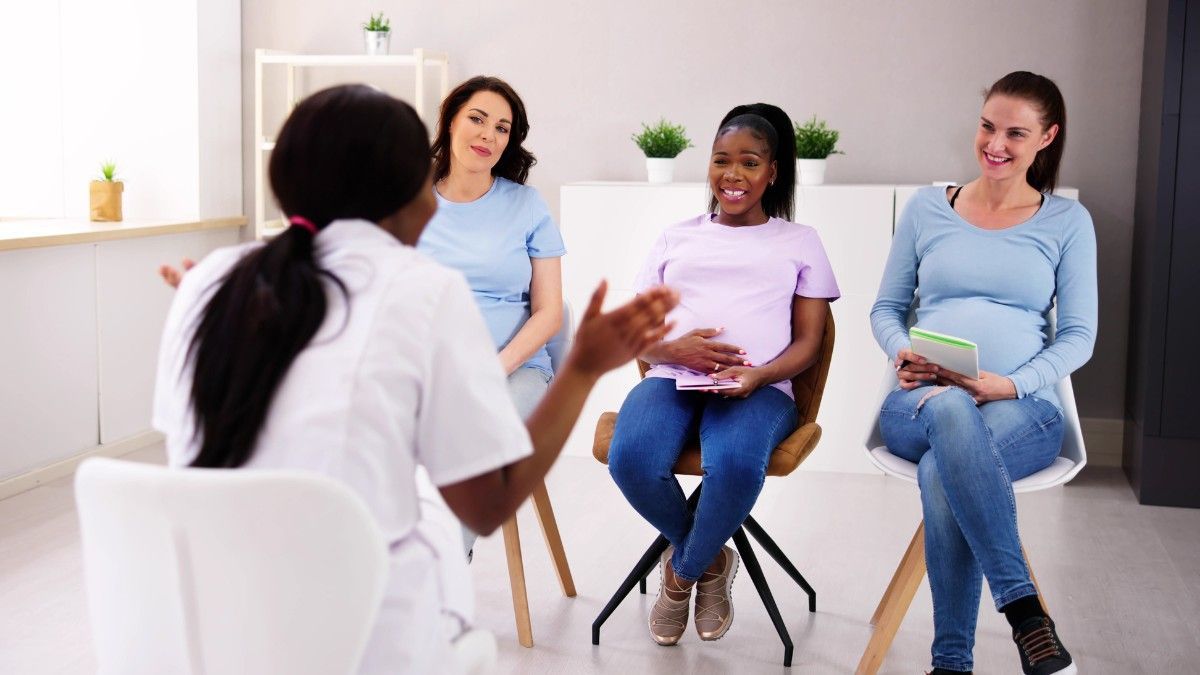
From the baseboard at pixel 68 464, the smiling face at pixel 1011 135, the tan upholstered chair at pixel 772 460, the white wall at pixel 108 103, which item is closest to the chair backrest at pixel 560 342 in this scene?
the tan upholstered chair at pixel 772 460

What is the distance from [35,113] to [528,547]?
8.88 ft

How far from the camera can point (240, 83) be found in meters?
5.03

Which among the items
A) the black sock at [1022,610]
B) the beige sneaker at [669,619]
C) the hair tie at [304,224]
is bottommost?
the beige sneaker at [669,619]

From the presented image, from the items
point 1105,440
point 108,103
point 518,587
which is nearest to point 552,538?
point 518,587

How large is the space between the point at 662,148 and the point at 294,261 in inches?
132

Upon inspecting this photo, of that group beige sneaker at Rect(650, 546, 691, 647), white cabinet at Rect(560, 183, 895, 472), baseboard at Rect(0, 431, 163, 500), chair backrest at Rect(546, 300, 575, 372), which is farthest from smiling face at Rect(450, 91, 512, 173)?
baseboard at Rect(0, 431, 163, 500)

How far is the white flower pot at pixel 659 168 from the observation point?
14.8 feet

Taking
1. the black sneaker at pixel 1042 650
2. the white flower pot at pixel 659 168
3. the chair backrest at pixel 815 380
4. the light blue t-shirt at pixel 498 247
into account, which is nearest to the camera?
the black sneaker at pixel 1042 650

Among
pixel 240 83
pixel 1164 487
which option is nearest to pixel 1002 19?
pixel 1164 487

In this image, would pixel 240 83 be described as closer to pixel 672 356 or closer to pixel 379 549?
pixel 672 356

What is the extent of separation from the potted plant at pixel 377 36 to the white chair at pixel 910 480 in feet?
9.24

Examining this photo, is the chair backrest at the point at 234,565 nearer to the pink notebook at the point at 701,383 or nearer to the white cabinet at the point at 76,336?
the pink notebook at the point at 701,383

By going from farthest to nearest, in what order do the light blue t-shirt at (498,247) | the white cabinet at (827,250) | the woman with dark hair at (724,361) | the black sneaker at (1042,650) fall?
1. the white cabinet at (827,250)
2. the light blue t-shirt at (498,247)
3. the woman with dark hair at (724,361)
4. the black sneaker at (1042,650)

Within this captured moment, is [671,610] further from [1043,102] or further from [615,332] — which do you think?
[615,332]
